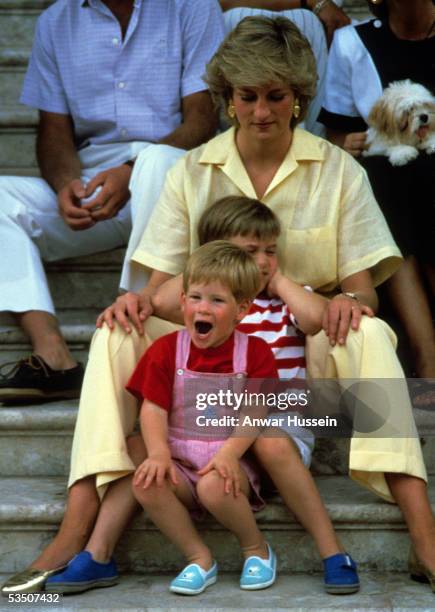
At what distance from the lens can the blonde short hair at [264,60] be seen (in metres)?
2.98

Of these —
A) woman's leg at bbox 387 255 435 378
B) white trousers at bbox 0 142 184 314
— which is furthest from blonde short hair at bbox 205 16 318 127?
woman's leg at bbox 387 255 435 378

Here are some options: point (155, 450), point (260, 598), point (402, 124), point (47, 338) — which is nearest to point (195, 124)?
point (402, 124)

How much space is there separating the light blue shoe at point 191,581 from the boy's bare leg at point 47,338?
2.83 feet

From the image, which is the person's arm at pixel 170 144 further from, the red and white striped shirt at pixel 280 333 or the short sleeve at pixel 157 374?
the short sleeve at pixel 157 374

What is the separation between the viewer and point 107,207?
3494mm

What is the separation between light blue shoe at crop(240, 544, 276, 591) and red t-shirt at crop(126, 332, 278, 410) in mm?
393

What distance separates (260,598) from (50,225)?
1.50 meters

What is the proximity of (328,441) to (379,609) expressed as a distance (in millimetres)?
592

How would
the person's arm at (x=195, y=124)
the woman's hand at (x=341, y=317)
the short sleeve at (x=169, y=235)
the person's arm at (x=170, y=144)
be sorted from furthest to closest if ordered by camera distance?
1. the person's arm at (x=195, y=124)
2. the person's arm at (x=170, y=144)
3. the short sleeve at (x=169, y=235)
4. the woman's hand at (x=341, y=317)

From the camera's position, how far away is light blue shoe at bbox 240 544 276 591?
263 centimetres

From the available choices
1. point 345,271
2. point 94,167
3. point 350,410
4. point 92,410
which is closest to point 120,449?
point 92,410

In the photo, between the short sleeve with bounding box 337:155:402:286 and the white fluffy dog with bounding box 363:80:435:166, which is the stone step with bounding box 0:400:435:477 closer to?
the short sleeve with bounding box 337:155:402:286

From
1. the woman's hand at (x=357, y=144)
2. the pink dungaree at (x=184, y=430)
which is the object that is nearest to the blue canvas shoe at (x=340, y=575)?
the pink dungaree at (x=184, y=430)

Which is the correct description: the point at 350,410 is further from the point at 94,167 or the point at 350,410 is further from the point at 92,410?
the point at 94,167
